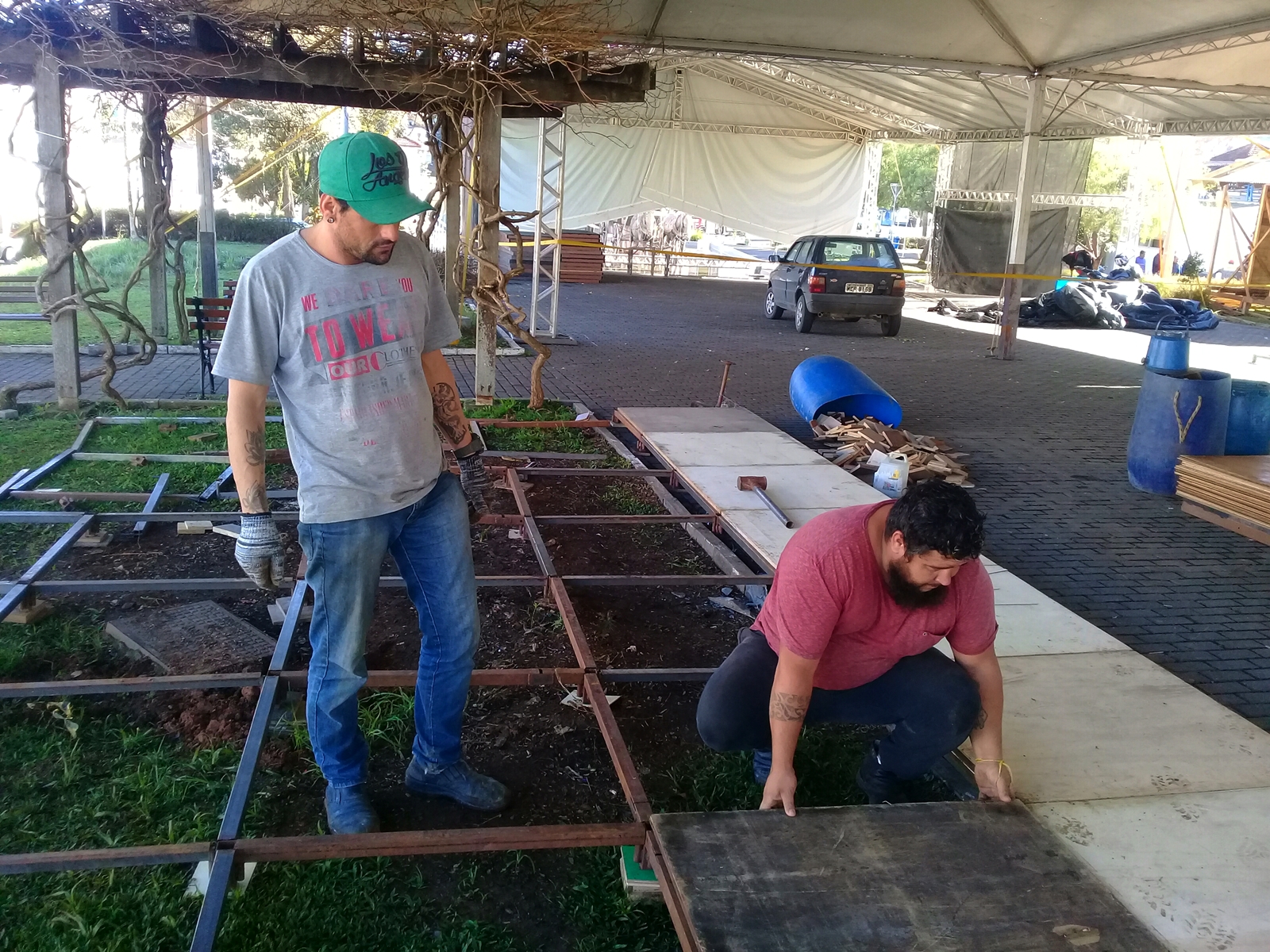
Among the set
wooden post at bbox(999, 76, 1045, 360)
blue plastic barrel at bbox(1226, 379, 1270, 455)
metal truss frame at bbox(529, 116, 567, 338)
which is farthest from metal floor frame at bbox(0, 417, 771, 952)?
wooden post at bbox(999, 76, 1045, 360)

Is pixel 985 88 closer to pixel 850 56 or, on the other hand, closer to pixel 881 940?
pixel 850 56

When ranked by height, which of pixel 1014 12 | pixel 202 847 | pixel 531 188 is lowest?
pixel 202 847

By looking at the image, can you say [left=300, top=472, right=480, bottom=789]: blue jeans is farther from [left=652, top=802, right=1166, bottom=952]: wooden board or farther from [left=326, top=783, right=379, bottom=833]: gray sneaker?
[left=652, top=802, right=1166, bottom=952]: wooden board

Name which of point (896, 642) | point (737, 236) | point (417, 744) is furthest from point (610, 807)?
point (737, 236)

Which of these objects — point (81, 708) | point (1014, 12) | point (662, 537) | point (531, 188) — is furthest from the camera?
point (531, 188)

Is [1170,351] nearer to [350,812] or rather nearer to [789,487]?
[789,487]

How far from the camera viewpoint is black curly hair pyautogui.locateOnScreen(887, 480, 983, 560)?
2.44 m

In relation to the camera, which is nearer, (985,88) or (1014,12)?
(1014,12)

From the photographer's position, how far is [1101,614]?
505 centimetres

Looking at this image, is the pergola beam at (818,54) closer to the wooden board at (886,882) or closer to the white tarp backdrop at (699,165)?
→ the wooden board at (886,882)

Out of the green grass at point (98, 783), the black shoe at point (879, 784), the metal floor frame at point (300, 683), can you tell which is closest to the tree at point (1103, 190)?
the metal floor frame at point (300, 683)

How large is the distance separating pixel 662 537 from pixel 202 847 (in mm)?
3632

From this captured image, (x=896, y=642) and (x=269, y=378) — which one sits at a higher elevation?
(x=269, y=378)

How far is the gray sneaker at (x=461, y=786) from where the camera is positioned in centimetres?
318
